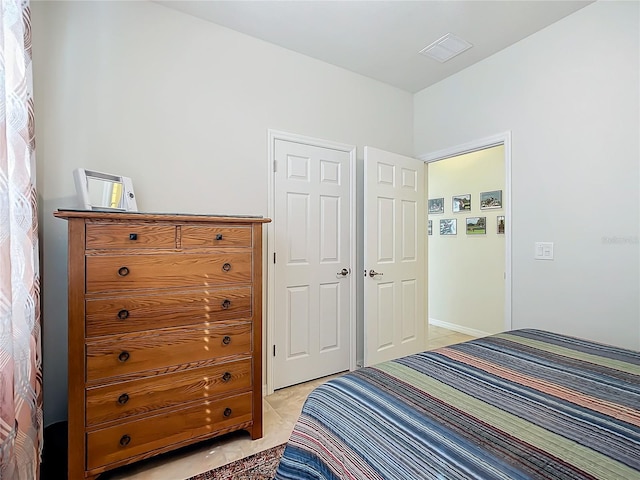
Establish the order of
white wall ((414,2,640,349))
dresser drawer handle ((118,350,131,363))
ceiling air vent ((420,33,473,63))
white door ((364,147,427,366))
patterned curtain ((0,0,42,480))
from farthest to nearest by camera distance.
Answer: white door ((364,147,427,366))
ceiling air vent ((420,33,473,63))
white wall ((414,2,640,349))
dresser drawer handle ((118,350,131,363))
patterned curtain ((0,0,42,480))

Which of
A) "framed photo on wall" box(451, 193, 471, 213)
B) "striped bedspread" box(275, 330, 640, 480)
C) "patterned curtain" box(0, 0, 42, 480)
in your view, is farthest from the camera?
"framed photo on wall" box(451, 193, 471, 213)

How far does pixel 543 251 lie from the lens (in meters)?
2.44

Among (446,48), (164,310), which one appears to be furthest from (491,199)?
(164,310)

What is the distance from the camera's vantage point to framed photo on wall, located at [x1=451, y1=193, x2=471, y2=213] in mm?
4336

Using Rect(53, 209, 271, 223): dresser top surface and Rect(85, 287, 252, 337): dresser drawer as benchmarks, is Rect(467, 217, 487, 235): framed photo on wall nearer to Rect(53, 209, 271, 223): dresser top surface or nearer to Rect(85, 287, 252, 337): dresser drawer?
Rect(53, 209, 271, 223): dresser top surface

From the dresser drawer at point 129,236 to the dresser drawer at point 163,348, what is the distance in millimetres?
456

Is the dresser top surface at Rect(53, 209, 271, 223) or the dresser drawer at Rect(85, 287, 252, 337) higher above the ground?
the dresser top surface at Rect(53, 209, 271, 223)

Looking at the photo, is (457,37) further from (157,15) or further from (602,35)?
(157,15)

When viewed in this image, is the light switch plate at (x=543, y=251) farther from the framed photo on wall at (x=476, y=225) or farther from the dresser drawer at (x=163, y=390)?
the dresser drawer at (x=163, y=390)

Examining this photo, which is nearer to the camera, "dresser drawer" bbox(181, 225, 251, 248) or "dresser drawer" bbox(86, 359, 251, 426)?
"dresser drawer" bbox(86, 359, 251, 426)

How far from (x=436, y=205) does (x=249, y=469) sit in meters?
4.12

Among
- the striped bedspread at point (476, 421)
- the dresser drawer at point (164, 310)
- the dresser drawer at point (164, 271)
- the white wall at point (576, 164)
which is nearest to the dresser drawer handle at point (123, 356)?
Answer: the dresser drawer at point (164, 310)

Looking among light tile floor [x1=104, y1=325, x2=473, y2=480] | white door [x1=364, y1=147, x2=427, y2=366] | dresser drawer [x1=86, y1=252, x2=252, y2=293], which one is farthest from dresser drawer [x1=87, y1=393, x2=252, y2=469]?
white door [x1=364, y1=147, x2=427, y2=366]

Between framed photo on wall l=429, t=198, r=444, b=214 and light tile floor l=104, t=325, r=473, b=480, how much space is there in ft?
11.2
